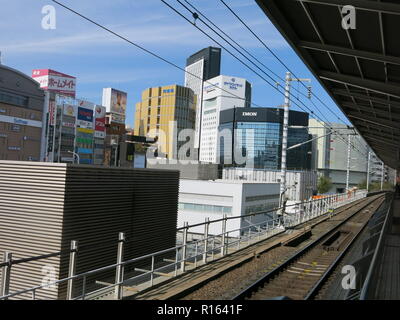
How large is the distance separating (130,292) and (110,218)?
2.33 meters

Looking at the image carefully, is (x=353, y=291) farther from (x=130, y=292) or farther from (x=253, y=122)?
(x=253, y=122)

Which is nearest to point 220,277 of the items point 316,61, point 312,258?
point 312,258

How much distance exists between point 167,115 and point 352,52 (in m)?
129

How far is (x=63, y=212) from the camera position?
864 cm

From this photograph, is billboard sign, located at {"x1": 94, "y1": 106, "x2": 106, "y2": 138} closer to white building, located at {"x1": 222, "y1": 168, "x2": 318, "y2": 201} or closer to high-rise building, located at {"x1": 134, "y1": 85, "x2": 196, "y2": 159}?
white building, located at {"x1": 222, "y1": 168, "x2": 318, "y2": 201}

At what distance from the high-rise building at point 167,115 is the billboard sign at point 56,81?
39314mm

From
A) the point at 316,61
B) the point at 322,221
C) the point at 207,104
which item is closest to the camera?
the point at 316,61

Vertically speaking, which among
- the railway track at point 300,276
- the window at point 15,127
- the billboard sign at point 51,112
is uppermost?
the billboard sign at point 51,112

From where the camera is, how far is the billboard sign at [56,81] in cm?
9956

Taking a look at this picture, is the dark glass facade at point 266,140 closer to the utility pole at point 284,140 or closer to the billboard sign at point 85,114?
the billboard sign at point 85,114

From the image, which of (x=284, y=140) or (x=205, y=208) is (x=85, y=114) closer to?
(x=205, y=208)

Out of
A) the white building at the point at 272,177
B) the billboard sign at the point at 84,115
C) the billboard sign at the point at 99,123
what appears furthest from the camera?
the billboard sign at the point at 99,123

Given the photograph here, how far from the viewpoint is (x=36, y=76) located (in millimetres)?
103125
